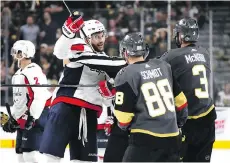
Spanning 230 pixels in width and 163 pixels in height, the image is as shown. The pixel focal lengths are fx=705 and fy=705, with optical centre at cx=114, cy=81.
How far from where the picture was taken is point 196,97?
501 cm

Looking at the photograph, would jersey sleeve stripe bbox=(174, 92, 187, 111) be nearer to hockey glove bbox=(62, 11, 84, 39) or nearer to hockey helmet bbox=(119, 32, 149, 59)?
hockey helmet bbox=(119, 32, 149, 59)

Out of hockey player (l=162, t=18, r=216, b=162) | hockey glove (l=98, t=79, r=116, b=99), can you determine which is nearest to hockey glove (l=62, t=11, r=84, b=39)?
hockey glove (l=98, t=79, r=116, b=99)

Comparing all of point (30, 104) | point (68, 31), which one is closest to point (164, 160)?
point (68, 31)

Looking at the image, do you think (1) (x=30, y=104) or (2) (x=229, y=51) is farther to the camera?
(2) (x=229, y=51)

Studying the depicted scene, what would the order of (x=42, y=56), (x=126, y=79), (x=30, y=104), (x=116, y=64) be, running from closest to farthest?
(x=126, y=79)
(x=116, y=64)
(x=30, y=104)
(x=42, y=56)

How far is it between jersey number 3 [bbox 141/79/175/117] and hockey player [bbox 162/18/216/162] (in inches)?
36.6

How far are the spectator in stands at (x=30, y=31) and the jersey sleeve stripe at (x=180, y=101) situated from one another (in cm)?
619

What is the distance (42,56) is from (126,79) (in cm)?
615

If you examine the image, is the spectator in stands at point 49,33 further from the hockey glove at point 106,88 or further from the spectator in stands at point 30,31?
the hockey glove at point 106,88

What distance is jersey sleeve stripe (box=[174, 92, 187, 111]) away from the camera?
4316mm

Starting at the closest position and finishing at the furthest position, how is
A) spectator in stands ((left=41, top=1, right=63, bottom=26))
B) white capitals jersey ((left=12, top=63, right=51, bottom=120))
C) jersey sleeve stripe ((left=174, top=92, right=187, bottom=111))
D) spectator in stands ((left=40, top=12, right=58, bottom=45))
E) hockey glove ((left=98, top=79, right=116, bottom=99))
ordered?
jersey sleeve stripe ((left=174, top=92, right=187, bottom=111))
hockey glove ((left=98, top=79, right=116, bottom=99))
white capitals jersey ((left=12, top=63, right=51, bottom=120))
spectator in stands ((left=40, top=12, right=58, bottom=45))
spectator in stands ((left=41, top=1, right=63, bottom=26))

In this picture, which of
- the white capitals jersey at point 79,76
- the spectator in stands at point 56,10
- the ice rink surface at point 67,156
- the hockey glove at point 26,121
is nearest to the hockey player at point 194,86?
the white capitals jersey at point 79,76

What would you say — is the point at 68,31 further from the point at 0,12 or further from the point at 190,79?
the point at 0,12

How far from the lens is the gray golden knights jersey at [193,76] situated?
5.00 meters
